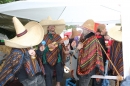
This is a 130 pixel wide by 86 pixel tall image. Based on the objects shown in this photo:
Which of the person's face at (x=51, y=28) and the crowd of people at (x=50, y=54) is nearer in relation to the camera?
the crowd of people at (x=50, y=54)

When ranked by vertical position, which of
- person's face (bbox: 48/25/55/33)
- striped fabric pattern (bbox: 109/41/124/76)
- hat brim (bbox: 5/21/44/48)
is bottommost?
striped fabric pattern (bbox: 109/41/124/76)

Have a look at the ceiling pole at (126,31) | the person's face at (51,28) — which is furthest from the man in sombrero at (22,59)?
the ceiling pole at (126,31)

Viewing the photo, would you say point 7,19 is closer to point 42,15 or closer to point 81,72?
point 42,15

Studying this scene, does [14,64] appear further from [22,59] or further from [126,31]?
[126,31]

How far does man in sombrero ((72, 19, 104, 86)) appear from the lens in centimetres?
283

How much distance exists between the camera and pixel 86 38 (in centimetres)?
296

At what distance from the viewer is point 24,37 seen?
2.46 metres

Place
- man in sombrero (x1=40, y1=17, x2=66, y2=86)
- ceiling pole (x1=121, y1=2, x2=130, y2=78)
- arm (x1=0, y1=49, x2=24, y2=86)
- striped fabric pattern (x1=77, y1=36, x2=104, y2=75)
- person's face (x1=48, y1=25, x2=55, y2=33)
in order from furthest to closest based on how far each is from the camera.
A: person's face (x1=48, y1=25, x2=55, y2=33) → man in sombrero (x1=40, y1=17, x2=66, y2=86) → striped fabric pattern (x1=77, y1=36, x2=104, y2=75) → arm (x1=0, y1=49, x2=24, y2=86) → ceiling pole (x1=121, y1=2, x2=130, y2=78)

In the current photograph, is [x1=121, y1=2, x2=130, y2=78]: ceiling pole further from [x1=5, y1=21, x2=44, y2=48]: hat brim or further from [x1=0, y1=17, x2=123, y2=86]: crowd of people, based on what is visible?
[x1=5, y1=21, x2=44, y2=48]: hat brim

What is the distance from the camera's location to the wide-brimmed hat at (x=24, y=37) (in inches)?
92.9

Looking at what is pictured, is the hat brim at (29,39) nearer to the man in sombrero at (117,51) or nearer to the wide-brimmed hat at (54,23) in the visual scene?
the wide-brimmed hat at (54,23)

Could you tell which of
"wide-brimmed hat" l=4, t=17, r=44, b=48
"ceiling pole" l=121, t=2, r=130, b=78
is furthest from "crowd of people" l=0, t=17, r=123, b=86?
"ceiling pole" l=121, t=2, r=130, b=78

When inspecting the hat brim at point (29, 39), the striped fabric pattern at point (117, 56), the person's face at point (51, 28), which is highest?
the person's face at point (51, 28)

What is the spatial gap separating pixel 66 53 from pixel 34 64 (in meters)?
0.90
